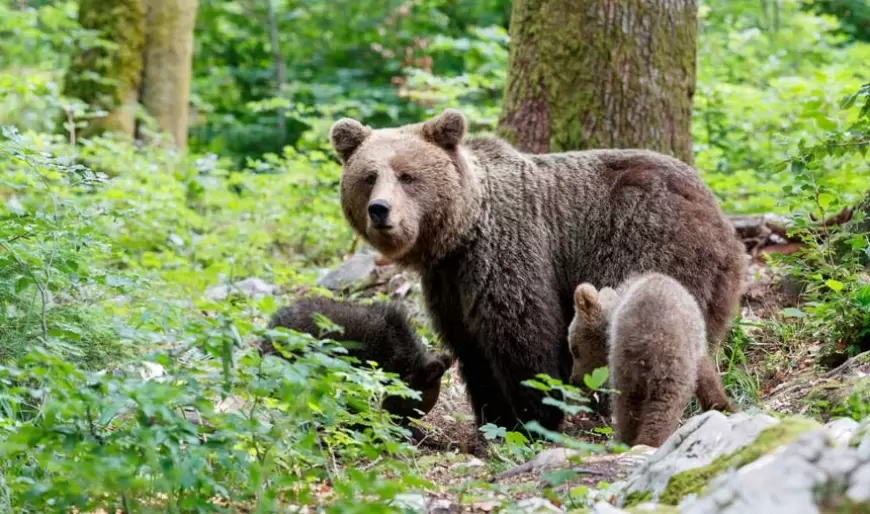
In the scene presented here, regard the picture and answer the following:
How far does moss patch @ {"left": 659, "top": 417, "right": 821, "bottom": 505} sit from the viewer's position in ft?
11.3

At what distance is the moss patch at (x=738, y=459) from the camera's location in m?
3.45

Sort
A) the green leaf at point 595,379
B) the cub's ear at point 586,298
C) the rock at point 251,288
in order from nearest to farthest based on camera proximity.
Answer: the green leaf at point 595,379 → the cub's ear at point 586,298 → the rock at point 251,288

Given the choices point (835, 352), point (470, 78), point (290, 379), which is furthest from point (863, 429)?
point (470, 78)

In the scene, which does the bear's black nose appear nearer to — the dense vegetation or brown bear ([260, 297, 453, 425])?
brown bear ([260, 297, 453, 425])

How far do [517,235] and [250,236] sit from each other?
4839mm

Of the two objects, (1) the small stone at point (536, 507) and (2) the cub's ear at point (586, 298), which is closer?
(1) the small stone at point (536, 507)

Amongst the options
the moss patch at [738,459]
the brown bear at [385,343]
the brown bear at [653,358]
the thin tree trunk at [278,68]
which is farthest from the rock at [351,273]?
the thin tree trunk at [278,68]

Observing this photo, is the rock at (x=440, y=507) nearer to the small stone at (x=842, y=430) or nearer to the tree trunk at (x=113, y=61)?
the small stone at (x=842, y=430)

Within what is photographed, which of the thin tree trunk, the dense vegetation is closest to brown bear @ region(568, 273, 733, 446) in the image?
the dense vegetation

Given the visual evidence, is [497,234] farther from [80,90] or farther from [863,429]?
[80,90]

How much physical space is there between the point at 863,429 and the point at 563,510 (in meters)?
1.19

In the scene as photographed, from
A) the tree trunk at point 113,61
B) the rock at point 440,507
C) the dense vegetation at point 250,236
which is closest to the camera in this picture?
the dense vegetation at point 250,236

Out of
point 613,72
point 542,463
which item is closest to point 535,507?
point 542,463

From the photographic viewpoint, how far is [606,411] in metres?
7.02
